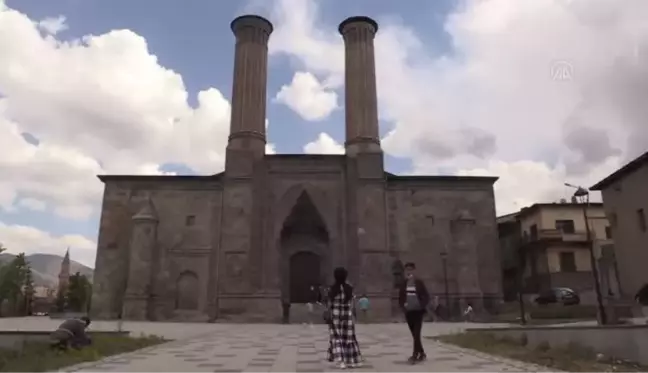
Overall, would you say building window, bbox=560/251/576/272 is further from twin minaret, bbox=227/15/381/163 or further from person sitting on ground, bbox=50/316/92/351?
person sitting on ground, bbox=50/316/92/351

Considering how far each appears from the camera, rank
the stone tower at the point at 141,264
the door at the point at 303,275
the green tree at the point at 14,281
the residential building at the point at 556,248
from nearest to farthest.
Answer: the stone tower at the point at 141,264, the door at the point at 303,275, the residential building at the point at 556,248, the green tree at the point at 14,281

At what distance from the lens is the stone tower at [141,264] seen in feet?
101

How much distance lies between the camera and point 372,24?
35625mm

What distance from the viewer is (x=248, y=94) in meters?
33.5

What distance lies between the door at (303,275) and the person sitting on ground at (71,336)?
2244cm

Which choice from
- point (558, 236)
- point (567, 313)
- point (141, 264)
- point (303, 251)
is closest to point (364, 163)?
point (303, 251)

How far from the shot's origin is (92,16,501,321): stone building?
103 ft

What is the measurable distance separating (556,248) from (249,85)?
26.2m

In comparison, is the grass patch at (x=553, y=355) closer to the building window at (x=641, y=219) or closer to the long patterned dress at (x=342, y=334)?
the long patterned dress at (x=342, y=334)

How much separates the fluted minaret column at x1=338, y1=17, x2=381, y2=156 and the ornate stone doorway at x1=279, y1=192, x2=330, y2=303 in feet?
15.7

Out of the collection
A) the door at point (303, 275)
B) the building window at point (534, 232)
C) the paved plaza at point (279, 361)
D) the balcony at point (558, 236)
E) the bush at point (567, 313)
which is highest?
the building window at point (534, 232)

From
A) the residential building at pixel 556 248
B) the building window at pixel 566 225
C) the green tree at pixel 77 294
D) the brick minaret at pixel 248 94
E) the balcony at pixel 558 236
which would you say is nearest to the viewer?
the brick minaret at pixel 248 94

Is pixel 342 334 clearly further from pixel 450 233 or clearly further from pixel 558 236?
pixel 558 236

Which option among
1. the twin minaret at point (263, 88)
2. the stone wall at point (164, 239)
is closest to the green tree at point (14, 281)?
the stone wall at point (164, 239)
